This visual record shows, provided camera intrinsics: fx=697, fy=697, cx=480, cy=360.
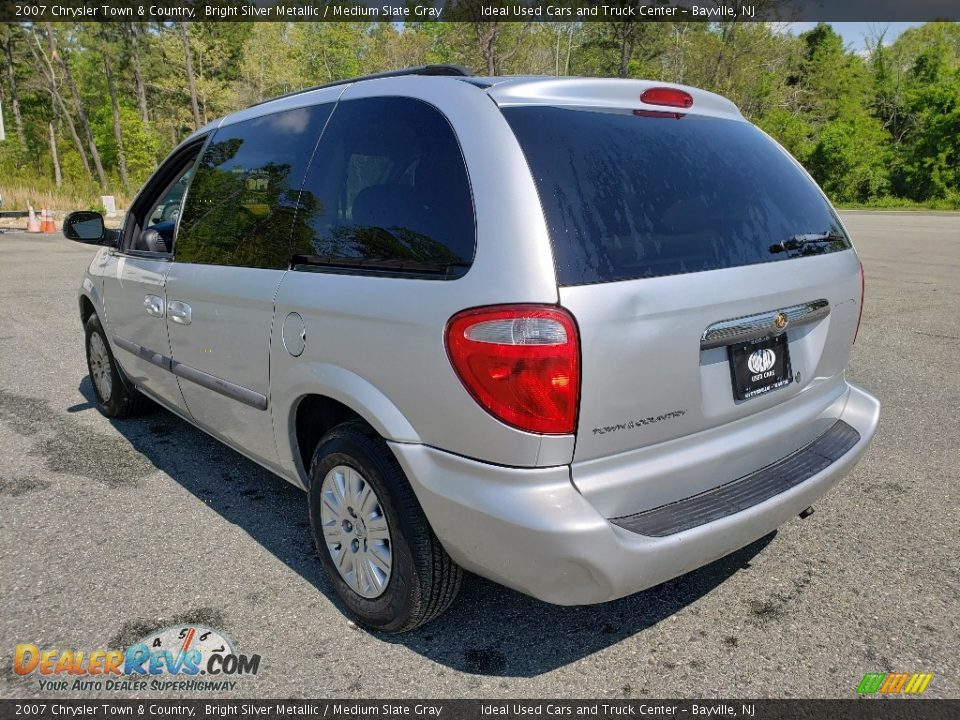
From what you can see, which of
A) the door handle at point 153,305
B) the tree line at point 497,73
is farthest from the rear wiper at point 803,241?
the tree line at point 497,73

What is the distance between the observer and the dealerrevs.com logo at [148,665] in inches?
89.6

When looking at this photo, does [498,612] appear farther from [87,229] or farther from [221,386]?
[87,229]

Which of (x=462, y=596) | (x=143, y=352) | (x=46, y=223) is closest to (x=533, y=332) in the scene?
(x=462, y=596)

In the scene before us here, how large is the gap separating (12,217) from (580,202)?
92.5 feet

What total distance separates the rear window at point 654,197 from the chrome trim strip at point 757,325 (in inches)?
7.0

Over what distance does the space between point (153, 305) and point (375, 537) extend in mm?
1959

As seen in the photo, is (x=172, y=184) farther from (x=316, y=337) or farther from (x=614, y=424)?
(x=614, y=424)

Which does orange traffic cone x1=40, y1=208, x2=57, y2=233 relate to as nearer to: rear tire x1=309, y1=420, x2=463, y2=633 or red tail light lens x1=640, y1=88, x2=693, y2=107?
rear tire x1=309, y1=420, x2=463, y2=633

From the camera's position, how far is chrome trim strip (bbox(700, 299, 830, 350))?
81.4 inches

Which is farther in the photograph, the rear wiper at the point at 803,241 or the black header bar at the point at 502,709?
the rear wiper at the point at 803,241

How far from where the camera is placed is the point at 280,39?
5719 cm

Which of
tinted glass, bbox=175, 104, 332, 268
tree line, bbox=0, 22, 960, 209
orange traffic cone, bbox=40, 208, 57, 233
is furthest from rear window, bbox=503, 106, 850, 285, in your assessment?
tree line, bbox=0, 22, 960, 209

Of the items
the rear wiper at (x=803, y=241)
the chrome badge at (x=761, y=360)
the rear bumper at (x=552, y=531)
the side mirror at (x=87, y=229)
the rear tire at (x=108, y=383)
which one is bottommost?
the rear tire at (x=108, y=383)

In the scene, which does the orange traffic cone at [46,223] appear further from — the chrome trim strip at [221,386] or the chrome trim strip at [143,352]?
the chrome trim strip at [221,386]
